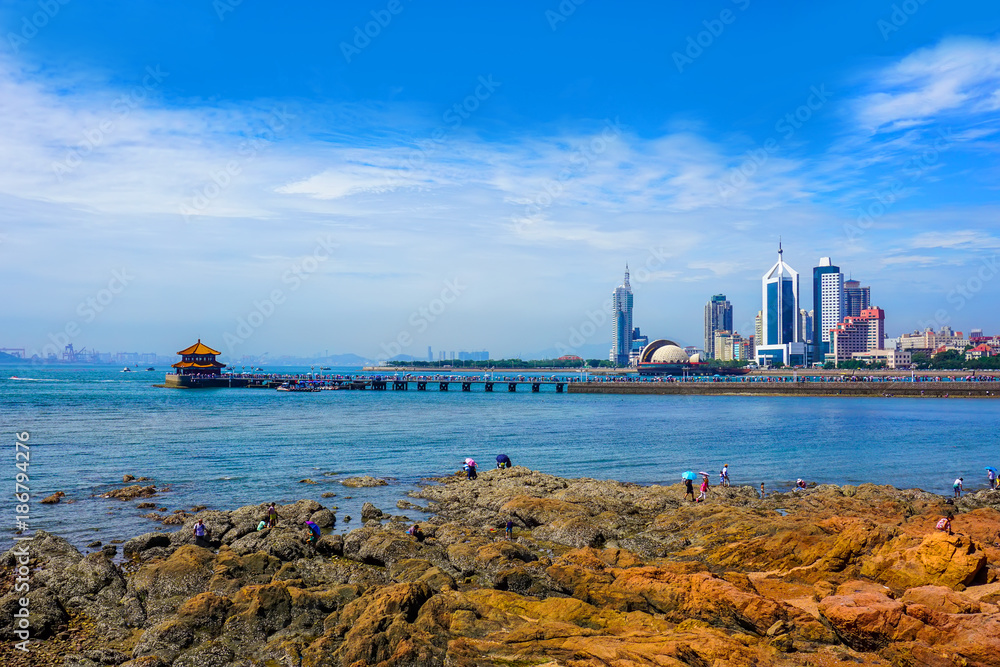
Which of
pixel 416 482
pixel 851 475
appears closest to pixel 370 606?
pixel 416 482

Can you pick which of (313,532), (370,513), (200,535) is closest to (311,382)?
(370,513)

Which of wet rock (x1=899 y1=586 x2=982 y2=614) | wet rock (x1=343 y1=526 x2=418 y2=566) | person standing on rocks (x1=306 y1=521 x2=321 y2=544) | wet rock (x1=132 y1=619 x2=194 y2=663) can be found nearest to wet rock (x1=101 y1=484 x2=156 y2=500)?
person standing on rocks (x1=306 y1=521 x2=321 y2=544)

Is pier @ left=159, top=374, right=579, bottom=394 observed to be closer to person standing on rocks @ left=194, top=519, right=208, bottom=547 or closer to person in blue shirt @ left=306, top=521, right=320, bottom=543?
person in blue shirt @ left=306, top=521, right=320, bottom=543

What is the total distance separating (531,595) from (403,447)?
102 feet

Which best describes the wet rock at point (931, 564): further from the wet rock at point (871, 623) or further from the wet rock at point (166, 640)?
the wet rock at point (166, 640)

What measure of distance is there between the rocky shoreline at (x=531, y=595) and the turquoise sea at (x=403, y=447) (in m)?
6.23

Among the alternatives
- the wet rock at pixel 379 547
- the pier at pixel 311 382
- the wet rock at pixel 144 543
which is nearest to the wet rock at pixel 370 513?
the wet rock at pixel 379 547

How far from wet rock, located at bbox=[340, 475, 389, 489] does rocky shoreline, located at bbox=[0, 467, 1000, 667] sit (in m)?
7.70

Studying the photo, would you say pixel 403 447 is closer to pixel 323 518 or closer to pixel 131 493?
pixel 131 493

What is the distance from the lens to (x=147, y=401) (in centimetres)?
8350

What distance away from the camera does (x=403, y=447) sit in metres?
45.2

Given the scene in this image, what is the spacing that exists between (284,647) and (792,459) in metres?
37.4

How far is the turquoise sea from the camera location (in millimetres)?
29531

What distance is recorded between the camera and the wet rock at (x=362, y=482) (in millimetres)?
31059
